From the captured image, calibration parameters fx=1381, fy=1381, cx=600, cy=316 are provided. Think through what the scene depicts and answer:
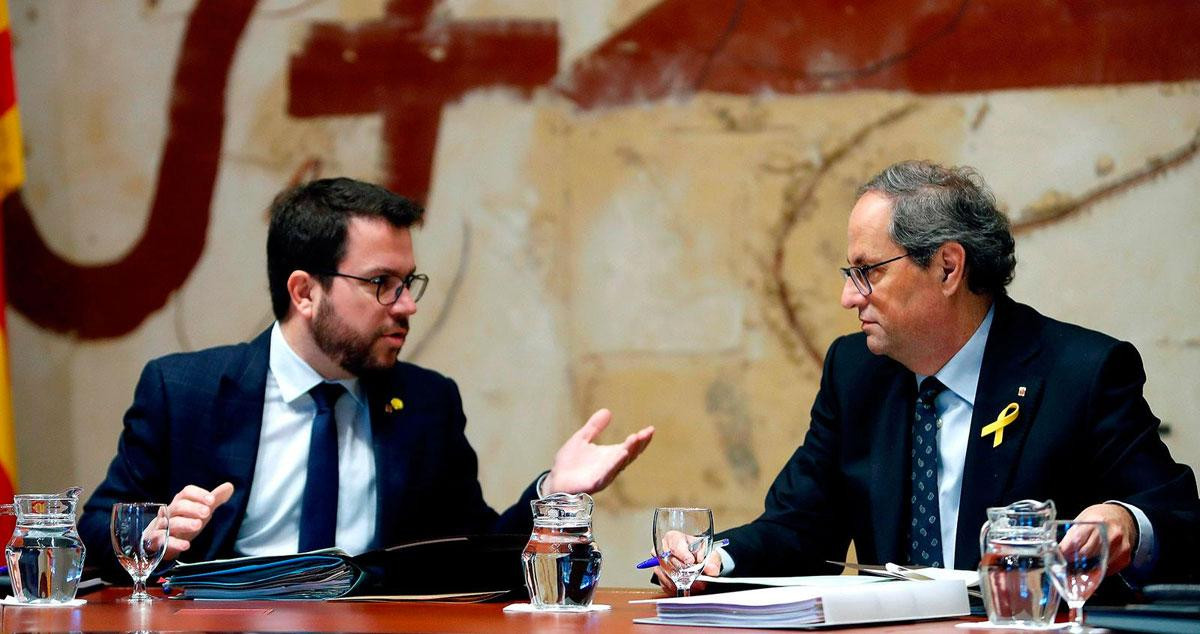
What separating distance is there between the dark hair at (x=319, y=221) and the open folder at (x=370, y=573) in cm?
92

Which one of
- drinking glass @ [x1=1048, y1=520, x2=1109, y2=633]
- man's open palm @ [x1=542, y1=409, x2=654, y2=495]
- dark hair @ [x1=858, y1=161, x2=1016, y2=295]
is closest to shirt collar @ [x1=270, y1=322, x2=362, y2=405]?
man's open palm @ [x1=542, y1=409, x2=654, y2=495]

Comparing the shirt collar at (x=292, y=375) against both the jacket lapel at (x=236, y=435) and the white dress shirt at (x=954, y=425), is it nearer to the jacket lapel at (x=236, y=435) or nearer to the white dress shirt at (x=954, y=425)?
the jacket lapel at (x=236, y=435)

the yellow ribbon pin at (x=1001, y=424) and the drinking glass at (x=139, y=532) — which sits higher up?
the yellow ribbon pin at (x=1001, y=424)

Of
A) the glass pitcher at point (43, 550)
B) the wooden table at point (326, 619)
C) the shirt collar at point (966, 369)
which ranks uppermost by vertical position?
the shirt collar at point (966, 369)

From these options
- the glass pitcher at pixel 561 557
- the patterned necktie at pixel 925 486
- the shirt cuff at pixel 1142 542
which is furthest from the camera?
the patterned necktie at pixel 925 486

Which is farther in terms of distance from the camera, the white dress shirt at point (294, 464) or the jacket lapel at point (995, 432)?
the white dress shirt at point (294, 464)

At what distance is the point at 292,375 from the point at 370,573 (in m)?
0.79

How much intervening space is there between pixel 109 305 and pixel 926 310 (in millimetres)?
2606

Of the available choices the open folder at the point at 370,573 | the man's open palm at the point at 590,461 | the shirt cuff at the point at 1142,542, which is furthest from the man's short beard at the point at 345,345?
the shirt cuff at the point at 1142,542

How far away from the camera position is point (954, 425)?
2680 millimetres

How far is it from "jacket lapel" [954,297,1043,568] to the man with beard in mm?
694

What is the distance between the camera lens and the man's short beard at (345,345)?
9.93 ft

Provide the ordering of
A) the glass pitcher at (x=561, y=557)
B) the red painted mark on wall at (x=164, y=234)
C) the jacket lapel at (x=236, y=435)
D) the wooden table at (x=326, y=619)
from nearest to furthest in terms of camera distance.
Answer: the wooden table at (x=326, y=619) → the glass pitcher at (x=561, y=557) → the jacket lapel at (x=236, y=435) → the red painted mark on wall at (x=164, y=234)

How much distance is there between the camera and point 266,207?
4.14m
